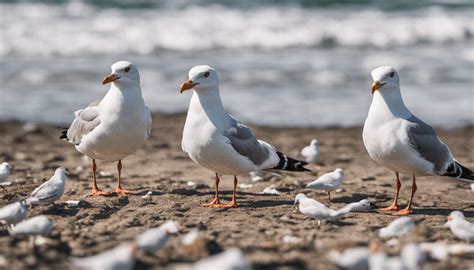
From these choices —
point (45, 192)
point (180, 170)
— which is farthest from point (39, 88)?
point (45, 192)

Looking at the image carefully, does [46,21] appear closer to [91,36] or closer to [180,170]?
[91,36]

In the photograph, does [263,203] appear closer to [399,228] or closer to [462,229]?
[399,228]

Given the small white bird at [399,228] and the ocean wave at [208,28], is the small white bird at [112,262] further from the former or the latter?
the ocean wave at [208,28]

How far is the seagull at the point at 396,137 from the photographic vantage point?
6.97 m

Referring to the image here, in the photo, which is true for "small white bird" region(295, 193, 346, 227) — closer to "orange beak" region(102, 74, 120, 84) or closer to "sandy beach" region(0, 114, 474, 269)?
"sandy beach" region(0, 114, 474, 269)

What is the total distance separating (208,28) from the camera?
23531mm

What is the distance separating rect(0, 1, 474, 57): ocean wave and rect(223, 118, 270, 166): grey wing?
43.9 feet

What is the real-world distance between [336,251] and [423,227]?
121 centimetres

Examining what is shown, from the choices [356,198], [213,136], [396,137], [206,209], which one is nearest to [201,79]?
[213,136]

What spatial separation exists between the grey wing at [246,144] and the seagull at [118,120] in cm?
94

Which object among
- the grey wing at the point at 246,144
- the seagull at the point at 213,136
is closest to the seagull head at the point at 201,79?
the seagull at the point at 213,136

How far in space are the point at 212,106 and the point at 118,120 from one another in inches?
36.4

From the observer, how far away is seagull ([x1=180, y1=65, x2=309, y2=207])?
700 cm

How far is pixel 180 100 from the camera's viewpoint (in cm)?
1454
